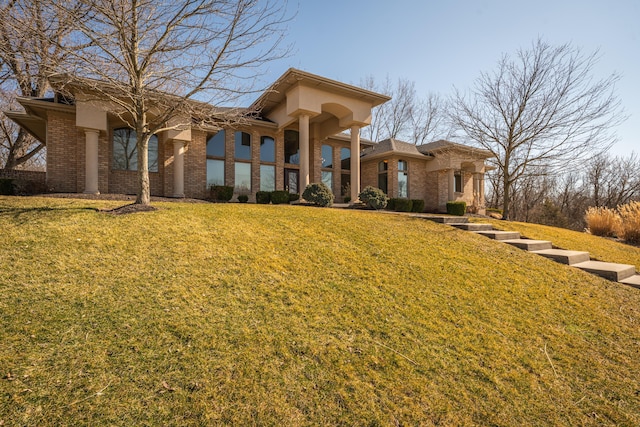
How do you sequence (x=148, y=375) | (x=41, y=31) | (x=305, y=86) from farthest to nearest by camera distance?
1. (x=305, y=86)
2. (x=41, y=31)
3. (x=148, y=375)

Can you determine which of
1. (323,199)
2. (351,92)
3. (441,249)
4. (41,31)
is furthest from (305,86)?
(441,249)

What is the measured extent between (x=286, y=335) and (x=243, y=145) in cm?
1470

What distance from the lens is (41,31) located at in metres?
5.33

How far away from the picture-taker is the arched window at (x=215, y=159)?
49.7 ft

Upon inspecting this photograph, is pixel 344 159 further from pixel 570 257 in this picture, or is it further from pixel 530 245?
pixel 570 257

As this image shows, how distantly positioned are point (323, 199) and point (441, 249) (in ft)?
21.4

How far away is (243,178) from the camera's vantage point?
634 inches

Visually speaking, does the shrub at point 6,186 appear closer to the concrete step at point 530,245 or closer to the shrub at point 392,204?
the concrete step at point 530,245

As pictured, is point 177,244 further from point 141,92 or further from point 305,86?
point 305,86

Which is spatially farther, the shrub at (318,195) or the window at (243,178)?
the window at (243,178)

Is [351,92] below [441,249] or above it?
above

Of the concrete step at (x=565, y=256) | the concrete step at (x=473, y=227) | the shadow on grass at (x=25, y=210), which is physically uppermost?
the shadow on grass at (x=25, y=210)

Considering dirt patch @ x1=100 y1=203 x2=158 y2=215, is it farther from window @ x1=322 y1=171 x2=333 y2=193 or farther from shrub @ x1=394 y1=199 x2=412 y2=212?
window @ x1=322 y1=171 x2=333 y2=193

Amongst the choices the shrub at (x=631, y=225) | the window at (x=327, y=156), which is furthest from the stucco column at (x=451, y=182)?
the shrub at (x=631, y=225)
